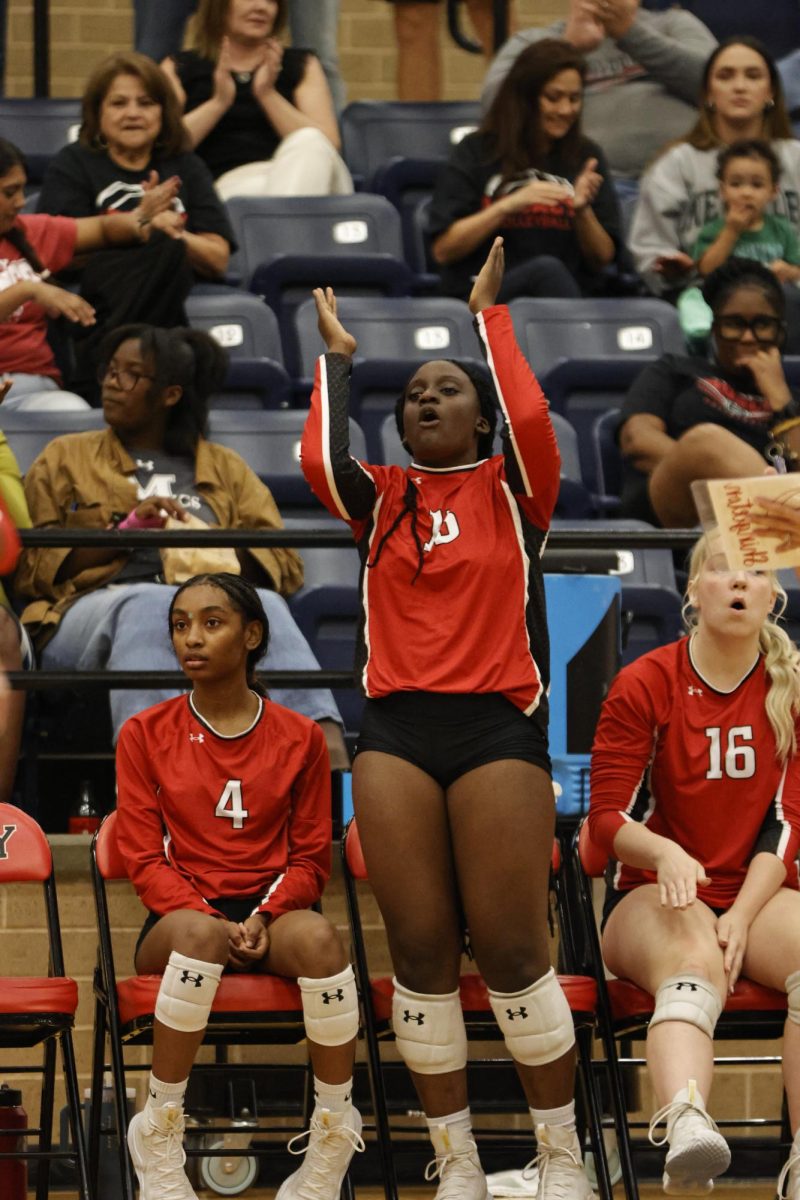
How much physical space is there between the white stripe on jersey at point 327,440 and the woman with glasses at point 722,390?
177cm

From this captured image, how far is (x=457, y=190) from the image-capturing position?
6383 millimetres

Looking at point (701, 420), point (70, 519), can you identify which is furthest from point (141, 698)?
point (701, 420)

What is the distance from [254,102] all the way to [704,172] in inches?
57.4

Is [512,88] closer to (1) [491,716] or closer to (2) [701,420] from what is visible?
(2) [701,420]

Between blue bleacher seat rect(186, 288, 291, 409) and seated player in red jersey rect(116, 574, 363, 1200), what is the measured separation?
1928 mm

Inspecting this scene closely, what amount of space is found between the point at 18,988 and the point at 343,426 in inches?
45.1

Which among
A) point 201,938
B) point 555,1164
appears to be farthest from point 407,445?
point 555,1164

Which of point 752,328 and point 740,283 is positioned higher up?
point 740,283

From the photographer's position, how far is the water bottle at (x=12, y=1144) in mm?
3830

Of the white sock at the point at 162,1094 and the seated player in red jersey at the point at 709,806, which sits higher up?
the seated player in red jersey at the point at 709,806

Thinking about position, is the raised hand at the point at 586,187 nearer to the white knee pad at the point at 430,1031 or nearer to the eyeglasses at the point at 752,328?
the eyeglasses at the point at 752,328

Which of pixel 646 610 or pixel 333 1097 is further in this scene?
pixel 646 610

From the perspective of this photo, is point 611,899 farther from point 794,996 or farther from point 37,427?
point 37,427

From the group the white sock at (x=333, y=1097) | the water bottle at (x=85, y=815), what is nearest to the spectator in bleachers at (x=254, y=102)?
the water bottle at (x=85, y=815)
